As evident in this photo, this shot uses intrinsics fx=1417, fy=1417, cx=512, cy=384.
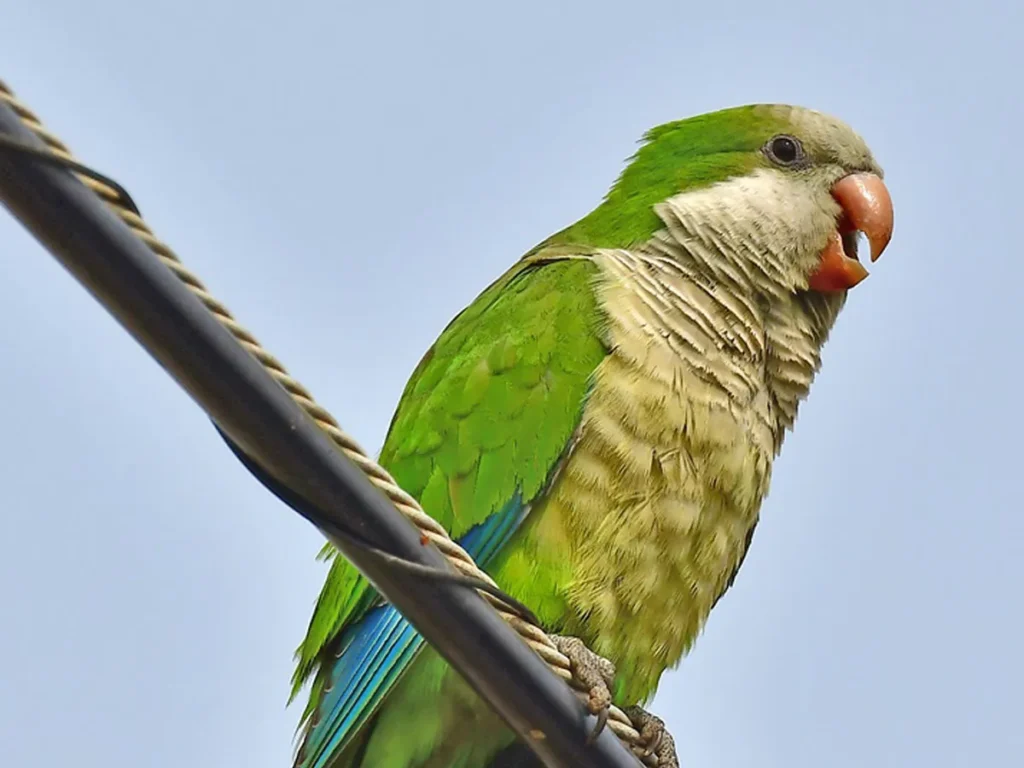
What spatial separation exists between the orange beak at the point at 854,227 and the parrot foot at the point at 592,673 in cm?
141

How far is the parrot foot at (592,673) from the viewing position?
2.63 metres

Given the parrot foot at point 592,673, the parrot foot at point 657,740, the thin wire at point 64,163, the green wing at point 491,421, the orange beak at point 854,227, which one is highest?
the thin wire at point 64,163

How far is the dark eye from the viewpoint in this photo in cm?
434

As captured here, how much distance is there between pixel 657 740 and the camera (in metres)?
3.43

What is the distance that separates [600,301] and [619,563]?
0.71m

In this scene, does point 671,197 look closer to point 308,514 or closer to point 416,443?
point 416,443

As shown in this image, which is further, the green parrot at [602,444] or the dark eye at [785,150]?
the dark eye at [785,150]

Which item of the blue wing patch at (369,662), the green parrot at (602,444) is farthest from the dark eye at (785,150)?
the blue wing patch at (369,662)

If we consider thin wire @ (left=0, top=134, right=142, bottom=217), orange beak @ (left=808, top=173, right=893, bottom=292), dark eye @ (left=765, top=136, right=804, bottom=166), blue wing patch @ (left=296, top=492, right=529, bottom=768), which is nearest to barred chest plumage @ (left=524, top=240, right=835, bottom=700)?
blue wing patch @ (left=296, top=492, right=529, bottom=768)

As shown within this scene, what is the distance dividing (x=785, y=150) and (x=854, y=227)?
319mm

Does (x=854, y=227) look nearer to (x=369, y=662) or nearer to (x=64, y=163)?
(x=369, y=662)

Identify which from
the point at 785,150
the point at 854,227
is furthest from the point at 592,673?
the point at 785,150

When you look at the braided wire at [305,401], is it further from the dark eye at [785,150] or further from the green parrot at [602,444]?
the dark eye at [785,150]

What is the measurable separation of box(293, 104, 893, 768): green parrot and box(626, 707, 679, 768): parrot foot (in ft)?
0.06
